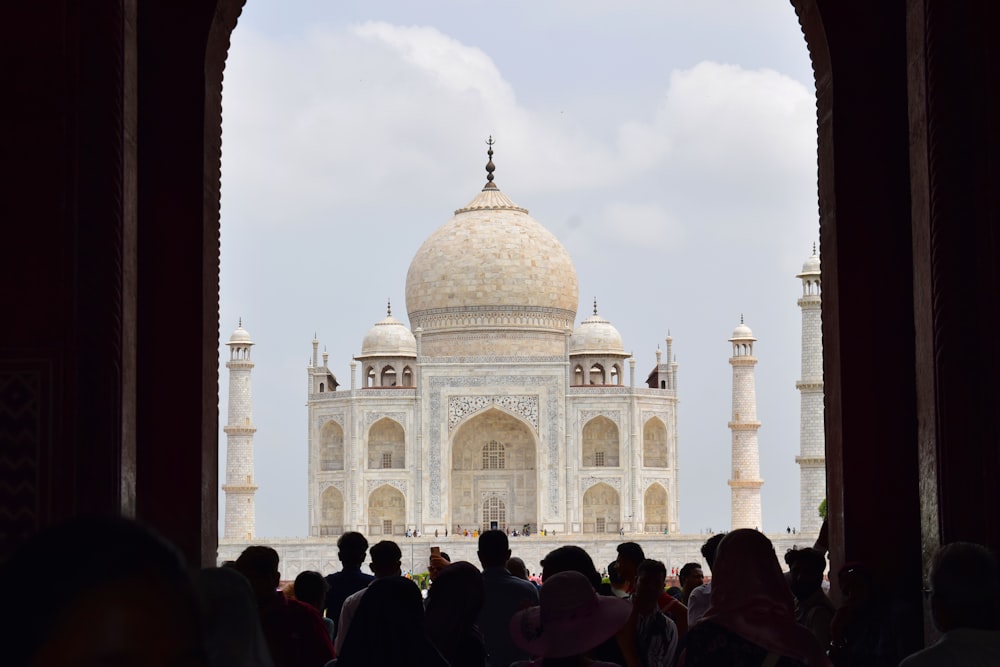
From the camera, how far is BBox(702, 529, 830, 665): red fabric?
258 cm

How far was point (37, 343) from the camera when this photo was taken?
12.5ft

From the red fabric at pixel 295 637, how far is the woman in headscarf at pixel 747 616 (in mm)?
1138

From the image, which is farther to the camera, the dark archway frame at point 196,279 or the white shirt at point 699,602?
the white shirt at point 699,602

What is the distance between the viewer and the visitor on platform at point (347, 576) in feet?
16.1

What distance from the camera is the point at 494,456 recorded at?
3016cm

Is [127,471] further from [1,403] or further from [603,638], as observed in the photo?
[603,638]

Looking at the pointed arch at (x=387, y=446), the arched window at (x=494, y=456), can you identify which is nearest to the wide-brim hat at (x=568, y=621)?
the pointed arch at (x=387, y=446)

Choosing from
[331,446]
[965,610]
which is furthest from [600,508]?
[965,610]

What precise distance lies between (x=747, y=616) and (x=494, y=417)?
27.2m

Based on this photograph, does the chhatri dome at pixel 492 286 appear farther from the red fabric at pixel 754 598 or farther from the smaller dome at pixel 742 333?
the red fabric at pixel 754 598

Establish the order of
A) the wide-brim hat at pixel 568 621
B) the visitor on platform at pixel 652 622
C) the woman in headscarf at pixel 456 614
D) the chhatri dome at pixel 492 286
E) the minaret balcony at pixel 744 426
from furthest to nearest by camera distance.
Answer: the chhatri dome at pixel 492 286, the minaret balcony at pixel 744 426, the visitor on platform at pixel 652 622, the woman in headscarf at pixel 456 614, the wide-brim hat at pixel 568 621

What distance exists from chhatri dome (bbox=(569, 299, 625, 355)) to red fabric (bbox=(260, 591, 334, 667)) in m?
27.0

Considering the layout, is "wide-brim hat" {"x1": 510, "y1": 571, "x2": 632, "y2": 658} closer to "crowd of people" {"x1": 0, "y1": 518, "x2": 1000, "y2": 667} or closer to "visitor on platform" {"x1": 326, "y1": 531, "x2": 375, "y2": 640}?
"crowd of people" {"x1": 0, "y1": 518, "x2": 1000, "y2": 667}

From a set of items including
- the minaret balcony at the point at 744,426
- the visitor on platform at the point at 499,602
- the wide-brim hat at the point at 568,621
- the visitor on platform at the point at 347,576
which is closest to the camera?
the wide-brim hat at the point at 568,621
